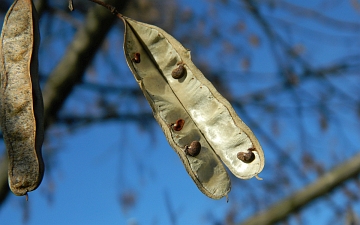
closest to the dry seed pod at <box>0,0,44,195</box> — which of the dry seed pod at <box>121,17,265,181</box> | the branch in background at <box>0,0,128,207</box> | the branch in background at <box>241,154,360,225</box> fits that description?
the dry seed pod at <box>121,17,265,181</box>

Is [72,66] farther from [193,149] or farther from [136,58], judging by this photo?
[193,149]

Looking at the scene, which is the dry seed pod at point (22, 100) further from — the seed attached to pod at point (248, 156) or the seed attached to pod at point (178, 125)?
Result: the seed attached to pod at point (248, 156)

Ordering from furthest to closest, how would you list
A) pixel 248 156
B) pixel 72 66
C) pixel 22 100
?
pixel 72 66
pixel 248 156
pixel 22 100

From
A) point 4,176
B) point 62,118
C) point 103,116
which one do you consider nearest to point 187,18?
point 103,116

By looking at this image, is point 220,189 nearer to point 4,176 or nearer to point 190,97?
point 190,97

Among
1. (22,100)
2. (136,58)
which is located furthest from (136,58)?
(22,100)
